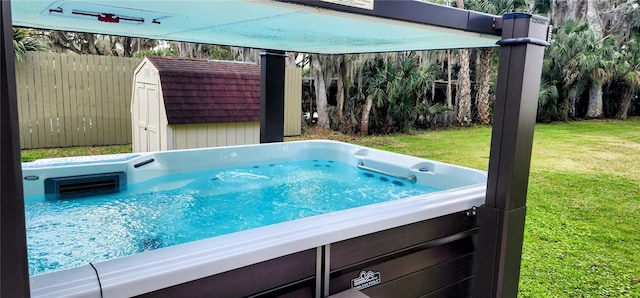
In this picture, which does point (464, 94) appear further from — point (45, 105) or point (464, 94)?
point (45, 105)

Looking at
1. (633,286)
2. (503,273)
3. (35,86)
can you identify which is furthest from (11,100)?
(35,86)

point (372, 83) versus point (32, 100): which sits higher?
point (372, 83)

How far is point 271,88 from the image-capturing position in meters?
4.50

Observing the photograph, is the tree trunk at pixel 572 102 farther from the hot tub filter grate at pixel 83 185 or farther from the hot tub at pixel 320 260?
the hot tub filter grate at pixel 83 185

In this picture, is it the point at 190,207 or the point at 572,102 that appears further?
the point at 572,102

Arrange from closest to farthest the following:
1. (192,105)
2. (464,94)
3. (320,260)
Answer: (320,260) → (192,105) → (464,94)

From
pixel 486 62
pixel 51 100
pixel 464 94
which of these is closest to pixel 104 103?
pixel 51 100

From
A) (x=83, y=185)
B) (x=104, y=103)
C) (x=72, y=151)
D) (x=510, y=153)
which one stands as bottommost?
(x=72, y=151)

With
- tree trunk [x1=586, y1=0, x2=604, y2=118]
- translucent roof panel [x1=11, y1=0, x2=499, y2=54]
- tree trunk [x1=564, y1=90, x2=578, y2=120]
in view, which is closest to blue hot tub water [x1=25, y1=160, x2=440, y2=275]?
translucent roof panel [x1=11, y1=0, x2=499, y2=54]

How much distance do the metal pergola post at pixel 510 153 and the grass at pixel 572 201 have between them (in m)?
1.11

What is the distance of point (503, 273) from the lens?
2115mm

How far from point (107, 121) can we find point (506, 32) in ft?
22.6

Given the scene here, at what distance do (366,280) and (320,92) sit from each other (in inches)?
327

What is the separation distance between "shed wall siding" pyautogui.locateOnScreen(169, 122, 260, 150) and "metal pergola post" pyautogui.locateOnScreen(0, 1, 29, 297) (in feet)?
16.1
